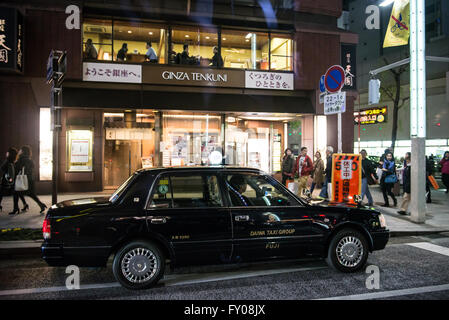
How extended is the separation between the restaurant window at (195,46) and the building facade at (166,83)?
0.04 metres

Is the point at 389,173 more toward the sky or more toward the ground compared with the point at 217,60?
more toward the ground

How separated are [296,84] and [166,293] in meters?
12.4

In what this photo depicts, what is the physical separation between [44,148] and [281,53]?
33.8ft

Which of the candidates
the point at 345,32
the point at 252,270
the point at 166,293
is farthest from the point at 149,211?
the point at 345,32

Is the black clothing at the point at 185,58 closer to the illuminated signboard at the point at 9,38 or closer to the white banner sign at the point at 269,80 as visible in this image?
Answer: the white banner sign at the point at 269,80

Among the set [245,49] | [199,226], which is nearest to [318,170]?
[245,49]

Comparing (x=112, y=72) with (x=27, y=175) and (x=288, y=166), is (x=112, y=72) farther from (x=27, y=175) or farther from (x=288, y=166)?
(x=288, y=166)

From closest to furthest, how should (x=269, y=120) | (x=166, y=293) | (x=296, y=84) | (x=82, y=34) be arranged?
(x=166, y=293) → (x=82, y=34) → (x=296, y=84) → (x=269, y=120)

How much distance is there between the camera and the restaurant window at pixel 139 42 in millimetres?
13992

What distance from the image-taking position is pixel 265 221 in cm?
479

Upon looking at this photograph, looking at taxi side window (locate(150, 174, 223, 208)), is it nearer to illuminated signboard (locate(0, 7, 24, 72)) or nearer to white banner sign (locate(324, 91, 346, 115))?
white banner sign (locate(324, 91, 346, 115))

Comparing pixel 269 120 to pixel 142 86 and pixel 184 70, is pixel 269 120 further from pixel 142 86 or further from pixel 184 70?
pixel 142 86

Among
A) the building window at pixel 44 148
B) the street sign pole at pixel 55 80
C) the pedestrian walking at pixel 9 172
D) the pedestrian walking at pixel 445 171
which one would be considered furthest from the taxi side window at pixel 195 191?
the pedestrian walking at pixel 445 171

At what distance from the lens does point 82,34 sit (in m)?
13.3
